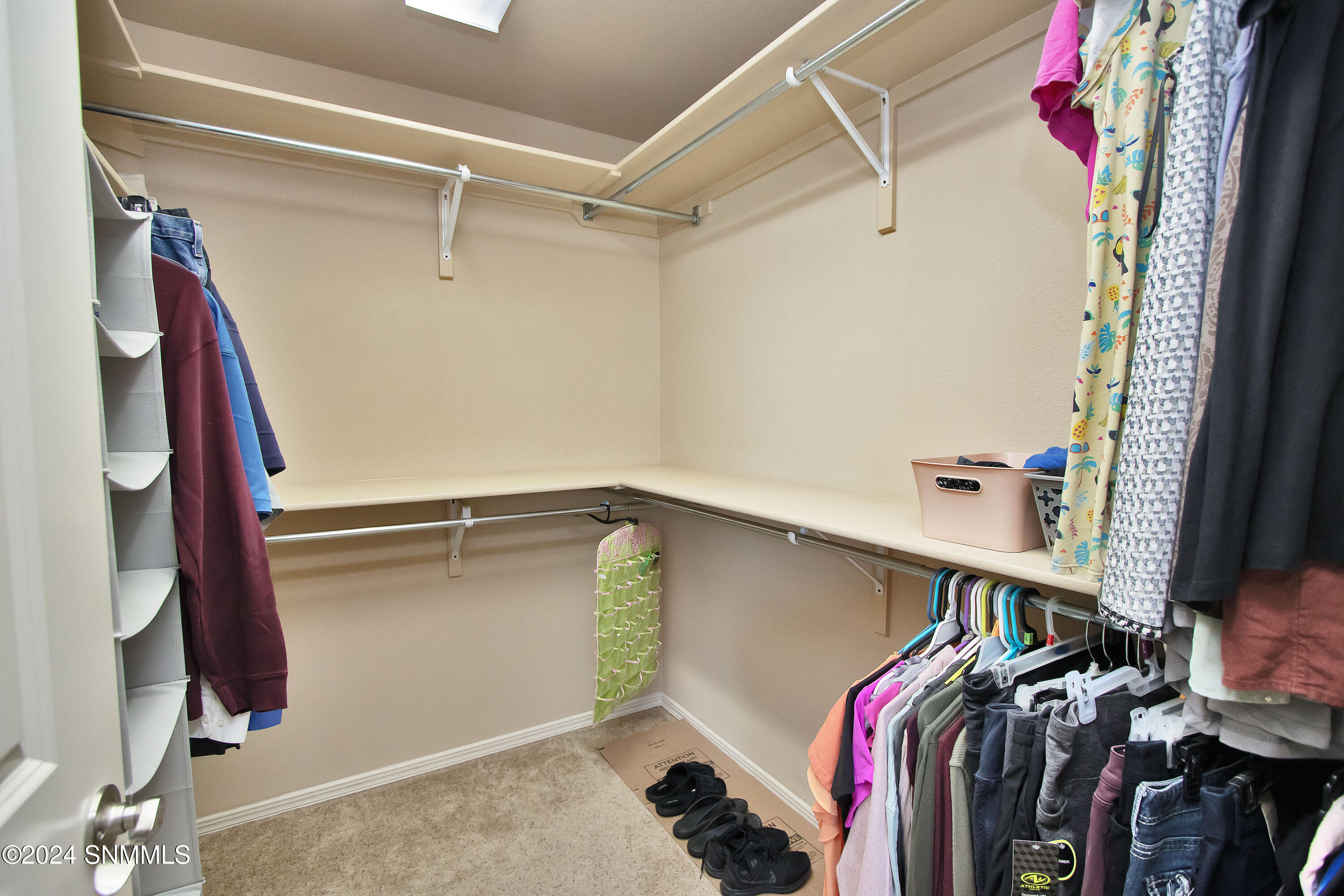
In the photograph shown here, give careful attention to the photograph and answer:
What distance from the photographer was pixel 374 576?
2.21 m

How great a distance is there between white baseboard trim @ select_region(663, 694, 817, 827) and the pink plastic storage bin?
107 cm

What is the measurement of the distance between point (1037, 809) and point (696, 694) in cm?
179

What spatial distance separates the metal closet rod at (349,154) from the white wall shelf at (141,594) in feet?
3.99

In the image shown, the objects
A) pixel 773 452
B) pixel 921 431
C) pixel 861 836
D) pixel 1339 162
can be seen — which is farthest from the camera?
pixel 773 452

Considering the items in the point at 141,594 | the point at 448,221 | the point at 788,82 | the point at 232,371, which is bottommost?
the point at 141,594

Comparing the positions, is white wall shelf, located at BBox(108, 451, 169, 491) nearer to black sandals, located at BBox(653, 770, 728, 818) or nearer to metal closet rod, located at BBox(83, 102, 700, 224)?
metal closet rod, located at BBox(83, 102, 700, 224)

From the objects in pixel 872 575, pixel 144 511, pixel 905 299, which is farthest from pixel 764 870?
pixel 144 511

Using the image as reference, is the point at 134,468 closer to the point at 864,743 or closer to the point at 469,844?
the point at 864,743

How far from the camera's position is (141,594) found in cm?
96

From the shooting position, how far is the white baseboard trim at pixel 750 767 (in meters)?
2.04

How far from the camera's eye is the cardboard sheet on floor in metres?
1.92

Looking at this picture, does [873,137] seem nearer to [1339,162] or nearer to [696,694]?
[1339,162]

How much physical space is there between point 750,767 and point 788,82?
2.16 m

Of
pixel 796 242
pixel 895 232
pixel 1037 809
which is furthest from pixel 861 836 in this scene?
A: pixel 796 242
